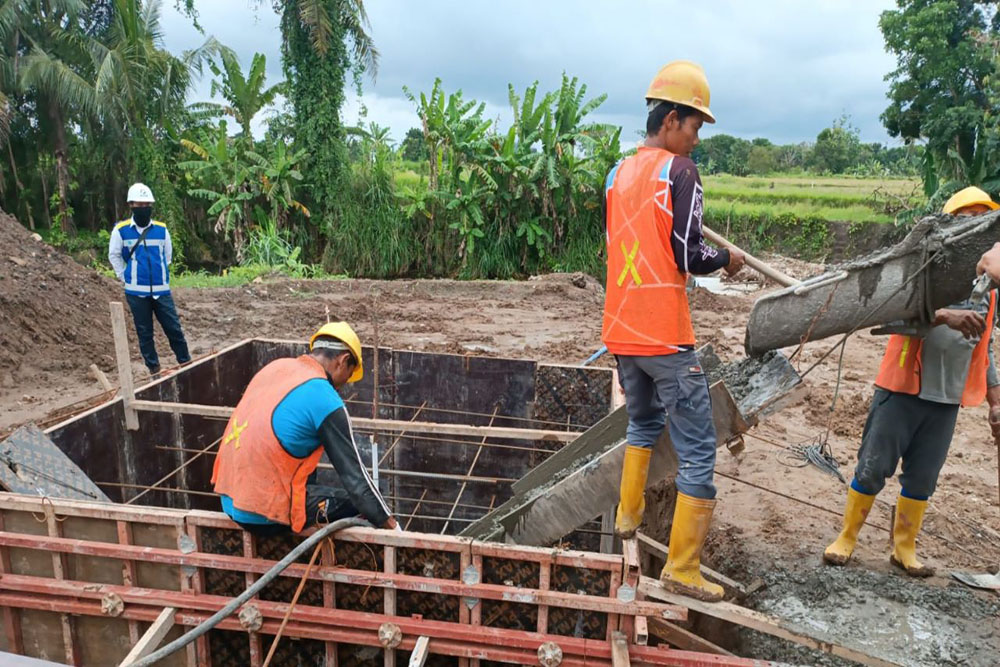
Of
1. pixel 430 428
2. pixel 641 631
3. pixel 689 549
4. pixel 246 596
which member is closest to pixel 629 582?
pixel 641 631

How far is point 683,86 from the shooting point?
2.74 metres

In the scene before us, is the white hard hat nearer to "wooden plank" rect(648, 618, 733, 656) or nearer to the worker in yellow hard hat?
the worker in yellow hard hat

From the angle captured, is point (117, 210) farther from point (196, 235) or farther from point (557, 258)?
point (557, 258)

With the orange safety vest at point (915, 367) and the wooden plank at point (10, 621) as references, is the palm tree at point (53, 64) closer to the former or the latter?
the wooden plank at point (10, 621)

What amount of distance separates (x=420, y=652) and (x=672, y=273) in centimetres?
185

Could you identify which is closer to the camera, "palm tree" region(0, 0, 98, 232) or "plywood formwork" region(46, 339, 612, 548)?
"plywood formwork" region(46, 339, 612, 548)

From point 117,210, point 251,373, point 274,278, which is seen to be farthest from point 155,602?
point 117,210

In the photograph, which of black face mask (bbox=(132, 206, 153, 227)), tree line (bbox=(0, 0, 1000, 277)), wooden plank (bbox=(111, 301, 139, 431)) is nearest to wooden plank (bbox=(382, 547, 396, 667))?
wooden plank (bbox=(111, 301, 139, 431))

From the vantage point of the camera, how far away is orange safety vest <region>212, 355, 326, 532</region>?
2.85m

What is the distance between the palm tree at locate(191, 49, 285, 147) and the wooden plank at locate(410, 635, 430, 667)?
1670 cm

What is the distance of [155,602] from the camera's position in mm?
3059

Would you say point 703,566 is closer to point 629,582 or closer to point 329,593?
point 629,582

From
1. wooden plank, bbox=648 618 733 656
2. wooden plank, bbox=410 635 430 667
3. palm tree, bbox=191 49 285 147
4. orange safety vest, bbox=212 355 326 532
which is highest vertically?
palm tree, bbox=191 49 285 147

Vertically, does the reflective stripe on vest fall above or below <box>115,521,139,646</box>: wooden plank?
above
